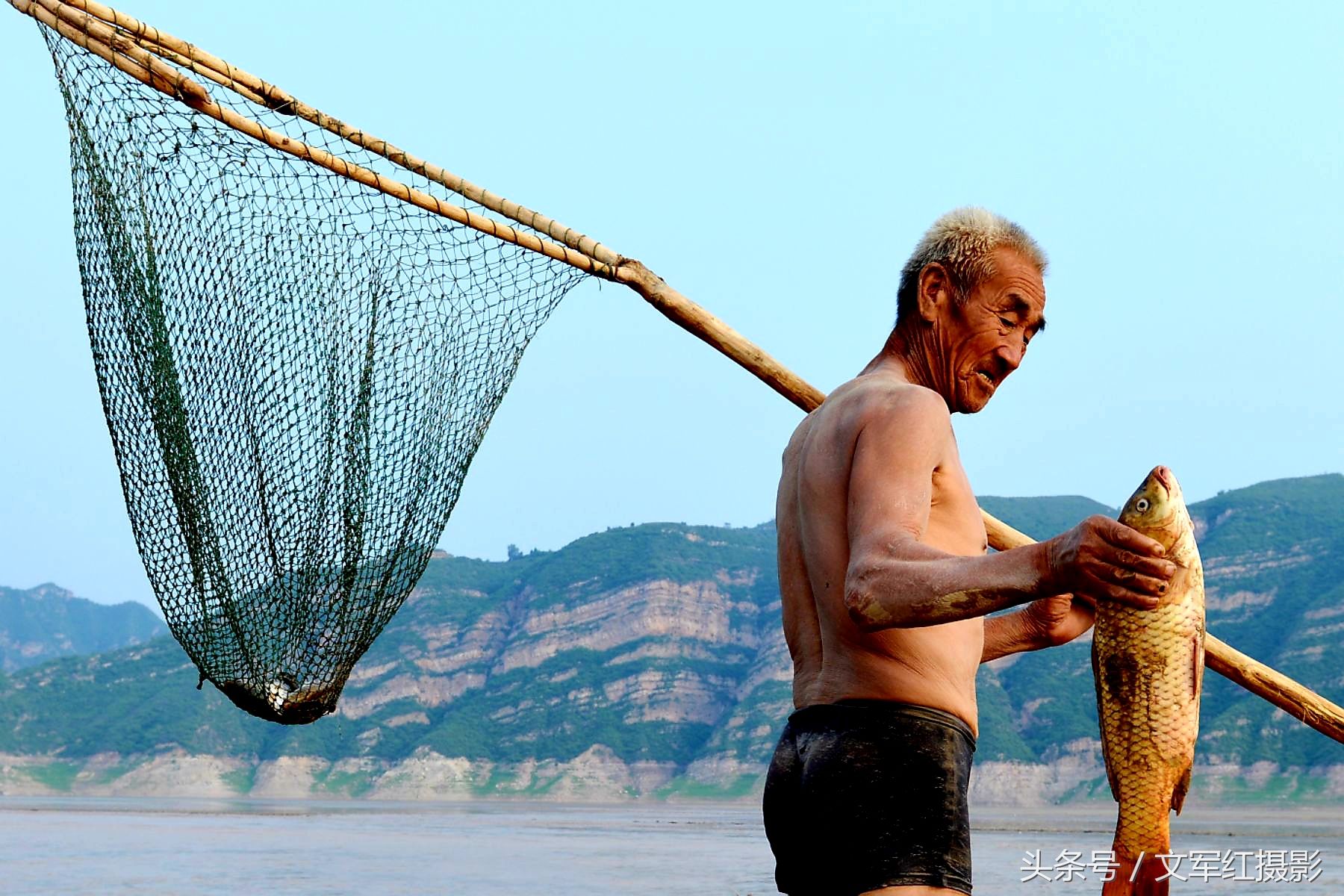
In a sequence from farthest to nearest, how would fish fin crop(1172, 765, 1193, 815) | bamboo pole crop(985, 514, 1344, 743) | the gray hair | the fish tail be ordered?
bamboo pole crop(985, 514, 1344, 743), the gray hair, fish fin crop(1172, 765, 1193, 815), the fish tail

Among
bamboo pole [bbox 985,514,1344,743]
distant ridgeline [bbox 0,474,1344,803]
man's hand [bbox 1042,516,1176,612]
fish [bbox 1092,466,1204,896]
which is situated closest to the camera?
man's hand [bbox 1042,516,1176,612]

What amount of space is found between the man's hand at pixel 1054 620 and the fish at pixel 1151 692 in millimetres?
514

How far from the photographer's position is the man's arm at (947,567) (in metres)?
2.06

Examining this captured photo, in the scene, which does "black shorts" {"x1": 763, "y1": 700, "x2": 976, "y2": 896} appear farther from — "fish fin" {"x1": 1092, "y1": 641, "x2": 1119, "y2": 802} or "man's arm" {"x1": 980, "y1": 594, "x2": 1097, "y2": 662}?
"man's arm" {"x1": 980, "y1": 594, "x2": 1097, "y2": 662}

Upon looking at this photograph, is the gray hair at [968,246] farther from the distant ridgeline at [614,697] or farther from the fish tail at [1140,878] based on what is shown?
the distant ridgeline at [614,697]

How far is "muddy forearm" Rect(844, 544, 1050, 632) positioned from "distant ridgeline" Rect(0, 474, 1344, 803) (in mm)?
110952

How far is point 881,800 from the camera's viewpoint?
7.95 feet

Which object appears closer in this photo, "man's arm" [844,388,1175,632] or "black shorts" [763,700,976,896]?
"man's arm" [844,388,1175,632]

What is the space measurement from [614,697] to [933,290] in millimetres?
128021

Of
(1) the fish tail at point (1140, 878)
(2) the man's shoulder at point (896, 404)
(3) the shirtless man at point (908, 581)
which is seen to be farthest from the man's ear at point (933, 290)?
(1) the fish tail at point (1140, 878)

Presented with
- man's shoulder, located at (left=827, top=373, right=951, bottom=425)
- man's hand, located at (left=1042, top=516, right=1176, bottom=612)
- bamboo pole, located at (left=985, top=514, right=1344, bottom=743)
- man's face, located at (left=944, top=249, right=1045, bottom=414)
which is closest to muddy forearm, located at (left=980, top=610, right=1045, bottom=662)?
man's face, located at (left=944, top=249, right=1045, bottom=414)

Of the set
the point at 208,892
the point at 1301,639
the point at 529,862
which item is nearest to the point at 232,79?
the point at 208,892

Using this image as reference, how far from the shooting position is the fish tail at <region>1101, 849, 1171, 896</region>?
2.45m

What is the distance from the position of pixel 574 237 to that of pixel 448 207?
1.26 ft
